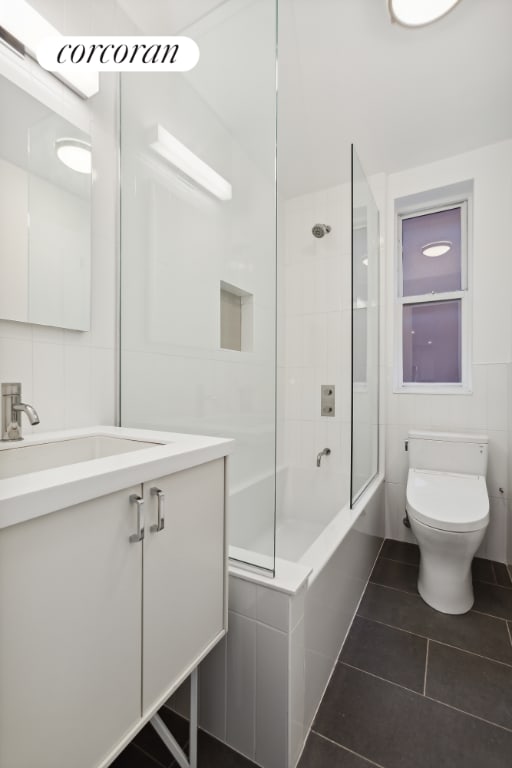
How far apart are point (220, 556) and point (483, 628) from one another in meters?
1.42

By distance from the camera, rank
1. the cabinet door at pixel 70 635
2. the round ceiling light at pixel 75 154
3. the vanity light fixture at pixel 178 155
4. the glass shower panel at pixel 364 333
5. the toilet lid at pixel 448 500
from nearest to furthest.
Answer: the cabinet door at pixel 70 635 → the round ceiling light at pixel 75 154 → the vanity light fixture at pixel 178 155 → the toilet lid at pixel 448 500 → the glass shower panel at pixel 364 333

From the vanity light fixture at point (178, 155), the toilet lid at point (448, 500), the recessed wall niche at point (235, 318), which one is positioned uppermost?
the vanity light fixture at point (178, 155)

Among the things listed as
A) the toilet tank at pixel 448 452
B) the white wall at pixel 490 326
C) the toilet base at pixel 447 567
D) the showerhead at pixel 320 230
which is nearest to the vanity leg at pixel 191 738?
the toilet base at pixel 447 567

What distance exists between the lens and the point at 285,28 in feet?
4.75

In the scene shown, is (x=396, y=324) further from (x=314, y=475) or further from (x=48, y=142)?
(x=48, y=142)

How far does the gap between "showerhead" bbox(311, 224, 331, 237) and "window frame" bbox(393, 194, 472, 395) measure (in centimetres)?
53

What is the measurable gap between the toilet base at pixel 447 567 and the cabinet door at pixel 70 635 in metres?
1.45

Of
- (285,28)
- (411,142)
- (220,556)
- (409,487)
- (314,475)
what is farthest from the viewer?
(314,475)

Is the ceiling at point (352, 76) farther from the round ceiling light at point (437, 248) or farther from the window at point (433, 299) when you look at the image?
the round ceiling light at point (437, 248)

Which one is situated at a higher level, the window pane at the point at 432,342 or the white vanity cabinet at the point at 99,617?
the window pane at the point at 432,342

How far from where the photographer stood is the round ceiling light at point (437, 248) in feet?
8.03

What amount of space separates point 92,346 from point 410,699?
168 centimetres

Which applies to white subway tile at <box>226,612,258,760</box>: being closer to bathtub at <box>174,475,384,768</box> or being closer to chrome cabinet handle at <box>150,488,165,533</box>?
bathtub at <box>174,475,384,768</box>

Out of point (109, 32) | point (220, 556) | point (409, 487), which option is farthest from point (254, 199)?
point (409, 487)
